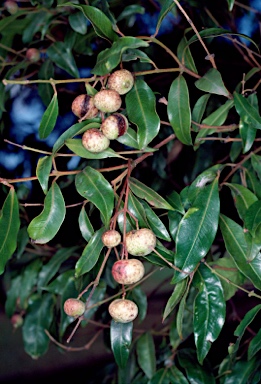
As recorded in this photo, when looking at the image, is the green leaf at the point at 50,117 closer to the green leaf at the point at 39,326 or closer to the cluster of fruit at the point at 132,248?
the cluster of fruit at the point at 132,248

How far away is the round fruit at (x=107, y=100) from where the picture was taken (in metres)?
Result: 0.67

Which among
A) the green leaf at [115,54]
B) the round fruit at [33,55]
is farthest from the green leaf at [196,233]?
the round fruit at [33,55]

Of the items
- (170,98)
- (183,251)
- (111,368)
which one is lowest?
(111,368)

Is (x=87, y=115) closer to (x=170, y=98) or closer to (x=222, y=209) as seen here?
(x=170, y=98)

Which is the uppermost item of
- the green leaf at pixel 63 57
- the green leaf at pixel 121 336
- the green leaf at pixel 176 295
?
the green leaf at pixel 63 57

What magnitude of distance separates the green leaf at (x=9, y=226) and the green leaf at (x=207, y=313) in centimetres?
28

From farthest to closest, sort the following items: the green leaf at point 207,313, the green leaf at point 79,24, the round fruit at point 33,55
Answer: the round fruit at point 33,55, the green leaf at point 79,24, the green leaf at point 207,313

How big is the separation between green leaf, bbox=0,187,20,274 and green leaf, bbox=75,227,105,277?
97mm

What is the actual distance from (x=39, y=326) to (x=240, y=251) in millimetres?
627

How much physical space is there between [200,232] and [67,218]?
0.64 meters

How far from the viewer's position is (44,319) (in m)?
1.23

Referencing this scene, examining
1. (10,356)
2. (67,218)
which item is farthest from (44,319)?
(10,356)

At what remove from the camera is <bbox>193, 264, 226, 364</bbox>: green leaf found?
2.52ft

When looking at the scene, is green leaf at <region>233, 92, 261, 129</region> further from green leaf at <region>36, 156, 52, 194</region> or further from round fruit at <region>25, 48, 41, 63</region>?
round fruit at <region>25, 48, 41, 63</region>
